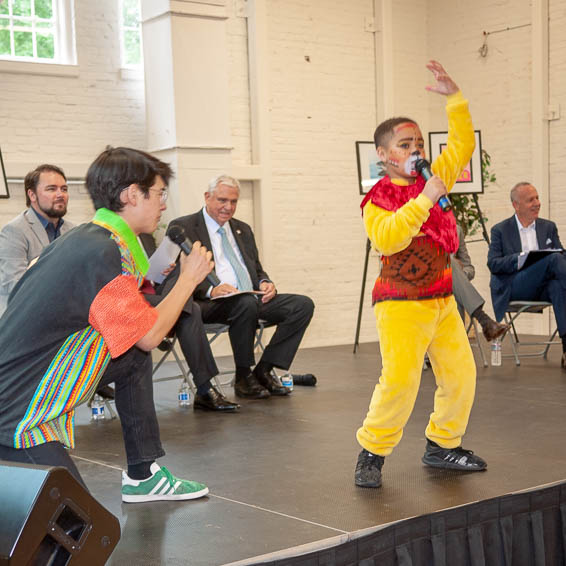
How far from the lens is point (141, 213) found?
90.4 inches

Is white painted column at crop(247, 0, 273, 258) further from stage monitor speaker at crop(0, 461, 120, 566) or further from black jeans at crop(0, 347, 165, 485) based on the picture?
stage monitor speaker at crop(0, 461, 120, 566)

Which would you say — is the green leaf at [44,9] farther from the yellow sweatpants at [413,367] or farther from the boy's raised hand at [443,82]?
the yellow sweatpants at [413,367]

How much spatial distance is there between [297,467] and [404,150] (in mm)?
1214

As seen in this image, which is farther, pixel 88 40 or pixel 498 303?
pixel 88 40

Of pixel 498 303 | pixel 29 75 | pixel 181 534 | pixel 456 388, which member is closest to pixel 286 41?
pixel 29 75

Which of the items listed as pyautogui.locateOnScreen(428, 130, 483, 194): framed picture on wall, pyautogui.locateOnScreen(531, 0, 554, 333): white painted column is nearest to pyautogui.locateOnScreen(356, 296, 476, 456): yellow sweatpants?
pyautogui.locateOnScreen(428, 130, 483, 194): framed picture on wall

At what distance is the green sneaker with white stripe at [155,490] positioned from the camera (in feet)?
9.09

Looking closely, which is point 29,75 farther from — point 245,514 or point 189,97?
point 245,514

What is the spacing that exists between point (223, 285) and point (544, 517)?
251cm

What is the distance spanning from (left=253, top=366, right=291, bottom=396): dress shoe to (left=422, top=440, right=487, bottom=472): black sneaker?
1873 mm

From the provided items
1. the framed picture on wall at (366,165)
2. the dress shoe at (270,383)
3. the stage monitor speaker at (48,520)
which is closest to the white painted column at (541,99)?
the framed picture on wall at (366,165)

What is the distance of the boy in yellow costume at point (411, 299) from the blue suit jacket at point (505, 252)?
2.93 metres

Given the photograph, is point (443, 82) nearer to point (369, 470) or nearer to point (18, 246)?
point (369, 470)

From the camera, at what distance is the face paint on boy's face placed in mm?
2809
